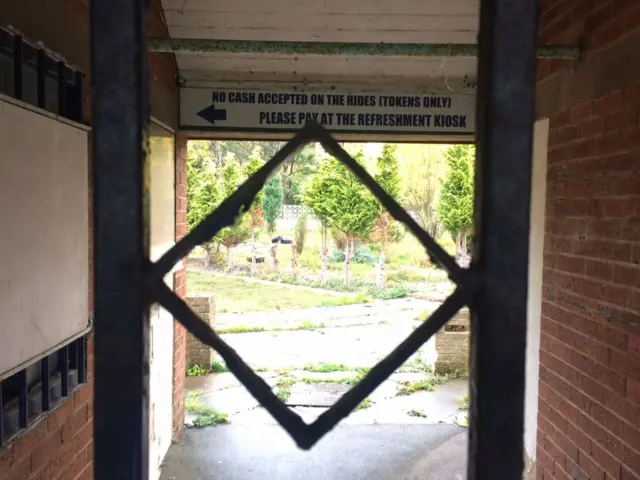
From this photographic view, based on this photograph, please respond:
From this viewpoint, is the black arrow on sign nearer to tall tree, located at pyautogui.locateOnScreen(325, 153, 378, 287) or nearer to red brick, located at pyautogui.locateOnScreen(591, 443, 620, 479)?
red brick, located at pyautogui.locateOnScreen(591, 443, 620, 479)

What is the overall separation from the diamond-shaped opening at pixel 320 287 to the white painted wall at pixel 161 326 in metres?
1.07

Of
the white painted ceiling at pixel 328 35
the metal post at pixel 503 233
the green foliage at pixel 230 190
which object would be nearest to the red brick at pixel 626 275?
the metal post at pixel 503 233

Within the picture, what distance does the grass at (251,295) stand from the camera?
1446cm

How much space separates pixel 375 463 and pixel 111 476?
4532mm

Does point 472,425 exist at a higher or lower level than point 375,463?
higher

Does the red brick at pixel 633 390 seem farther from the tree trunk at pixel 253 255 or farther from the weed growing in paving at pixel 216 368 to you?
the tree trunk at pixel 253 255

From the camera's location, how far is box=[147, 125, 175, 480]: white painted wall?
423 cm

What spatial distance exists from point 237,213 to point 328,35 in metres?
3.81

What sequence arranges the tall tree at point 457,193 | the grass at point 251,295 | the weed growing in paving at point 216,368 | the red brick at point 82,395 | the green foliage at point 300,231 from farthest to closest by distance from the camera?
the green foliage at point 300,231, the grass at point 251,295, the tall tree at point 457,193, the weed growing in paving at point 216,368, the red brick at point 82,395

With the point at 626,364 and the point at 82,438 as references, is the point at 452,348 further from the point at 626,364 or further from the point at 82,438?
the point at 82,438

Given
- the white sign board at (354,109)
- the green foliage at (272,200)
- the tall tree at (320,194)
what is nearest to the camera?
the white sign board at (354,109)

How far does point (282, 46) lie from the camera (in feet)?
9.24

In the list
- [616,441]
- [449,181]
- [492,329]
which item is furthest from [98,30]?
[449,181]

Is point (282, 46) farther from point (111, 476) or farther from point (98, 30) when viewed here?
point (111, 476)
